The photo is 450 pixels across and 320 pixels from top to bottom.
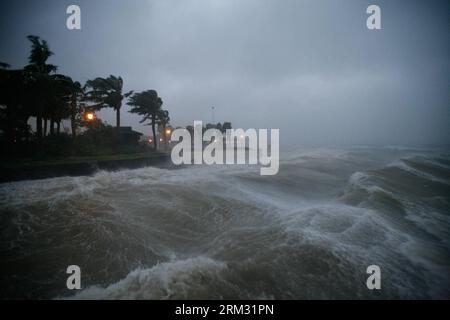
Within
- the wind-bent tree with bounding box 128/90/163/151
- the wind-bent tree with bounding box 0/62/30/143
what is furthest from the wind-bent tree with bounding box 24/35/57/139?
the wind-bent tree with bounding box 128/90/163/151

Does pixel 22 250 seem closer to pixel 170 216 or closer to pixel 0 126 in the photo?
pixel 170 216

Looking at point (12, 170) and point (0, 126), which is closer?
point (12, 170)

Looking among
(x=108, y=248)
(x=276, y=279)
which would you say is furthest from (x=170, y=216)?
(x=276, y=279)

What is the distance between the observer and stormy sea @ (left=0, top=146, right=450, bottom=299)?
309 cm

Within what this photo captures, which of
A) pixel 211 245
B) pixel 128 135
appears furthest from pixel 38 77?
pixel 211 245

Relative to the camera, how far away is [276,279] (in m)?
3.26

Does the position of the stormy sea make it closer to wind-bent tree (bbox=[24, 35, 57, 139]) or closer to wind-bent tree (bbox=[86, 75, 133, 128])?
wind-bent tree (bbox=[24, 35, 57, 139])

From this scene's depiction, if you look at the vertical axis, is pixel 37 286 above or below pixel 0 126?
below

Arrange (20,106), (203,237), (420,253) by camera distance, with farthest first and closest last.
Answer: (20,106) → (203,237) → (420,253)

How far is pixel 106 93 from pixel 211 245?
29.7 m

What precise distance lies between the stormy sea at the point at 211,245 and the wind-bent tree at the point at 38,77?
16.1m

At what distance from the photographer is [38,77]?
17.4 m

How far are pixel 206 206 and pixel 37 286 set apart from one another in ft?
14.2

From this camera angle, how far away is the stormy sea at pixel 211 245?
3.09 m
